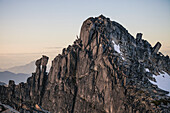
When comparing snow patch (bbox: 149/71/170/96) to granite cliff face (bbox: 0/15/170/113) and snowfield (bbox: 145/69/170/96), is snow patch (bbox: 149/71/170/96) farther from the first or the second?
granite cliff face (bbox: 0/15/170/113)

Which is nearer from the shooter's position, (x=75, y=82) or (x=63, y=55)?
(x=75, y=82)

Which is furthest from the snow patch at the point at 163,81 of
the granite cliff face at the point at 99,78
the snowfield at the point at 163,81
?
the granite cliff face at the point at 99,78

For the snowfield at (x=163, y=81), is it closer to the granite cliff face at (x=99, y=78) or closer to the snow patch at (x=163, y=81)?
the snow patch at (x=163, y=81)

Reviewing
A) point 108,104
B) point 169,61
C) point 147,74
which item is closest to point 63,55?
point 108,104

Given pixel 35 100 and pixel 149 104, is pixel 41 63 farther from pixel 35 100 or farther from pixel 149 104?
pixel 149 104

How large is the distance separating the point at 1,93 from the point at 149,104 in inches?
4815

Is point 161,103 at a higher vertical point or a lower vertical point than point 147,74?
lower

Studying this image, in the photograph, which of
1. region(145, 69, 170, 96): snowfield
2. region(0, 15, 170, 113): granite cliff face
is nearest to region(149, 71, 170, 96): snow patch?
region(145, 69, 170, 96): snowfield

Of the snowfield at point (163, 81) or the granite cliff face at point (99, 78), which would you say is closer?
the granite cliff face at point (99, 78)

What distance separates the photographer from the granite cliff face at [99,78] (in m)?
117

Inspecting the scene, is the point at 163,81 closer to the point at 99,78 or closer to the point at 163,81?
the point at 163,81

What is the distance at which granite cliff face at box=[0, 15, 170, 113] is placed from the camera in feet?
384

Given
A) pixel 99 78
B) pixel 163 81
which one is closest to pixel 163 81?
pixel 163 81

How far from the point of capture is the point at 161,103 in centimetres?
10931
